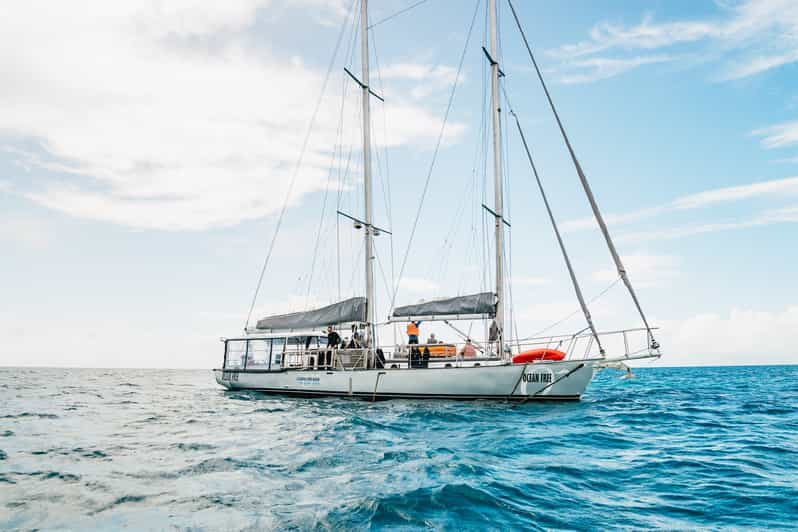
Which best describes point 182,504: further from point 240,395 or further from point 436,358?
point 240,395

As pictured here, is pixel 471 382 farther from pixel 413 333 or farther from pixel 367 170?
pixel 367 170

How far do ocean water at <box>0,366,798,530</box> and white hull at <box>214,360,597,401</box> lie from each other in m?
2.29

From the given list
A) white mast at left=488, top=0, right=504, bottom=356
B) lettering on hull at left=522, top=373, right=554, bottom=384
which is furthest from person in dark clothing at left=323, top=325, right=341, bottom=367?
lettering on hull at left=522, top=373, right=554, bottom=384

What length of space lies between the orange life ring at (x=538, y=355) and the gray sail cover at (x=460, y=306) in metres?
2.28

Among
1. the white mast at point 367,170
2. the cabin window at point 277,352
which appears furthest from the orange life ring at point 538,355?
the cabin window at point 277,352

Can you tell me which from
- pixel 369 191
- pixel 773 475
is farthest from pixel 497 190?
pixel 773 475

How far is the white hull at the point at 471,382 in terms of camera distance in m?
20.9

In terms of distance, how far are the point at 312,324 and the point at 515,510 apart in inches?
798

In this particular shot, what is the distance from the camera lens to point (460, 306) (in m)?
22.9

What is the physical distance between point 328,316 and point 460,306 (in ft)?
24.6

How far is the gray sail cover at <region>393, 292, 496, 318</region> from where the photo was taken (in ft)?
74.1

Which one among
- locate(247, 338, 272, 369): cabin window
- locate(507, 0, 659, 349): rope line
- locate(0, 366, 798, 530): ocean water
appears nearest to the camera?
locate(0, 366, 798, 530): ocean water

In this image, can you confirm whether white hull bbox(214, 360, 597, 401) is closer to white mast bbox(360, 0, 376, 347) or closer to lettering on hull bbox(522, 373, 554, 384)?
lettering on hull bbox(522, 373, 554, 384)

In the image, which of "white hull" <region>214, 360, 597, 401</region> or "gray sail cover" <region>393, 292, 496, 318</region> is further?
"gray sail cover" <region>393, 292, 496, 318</region>
